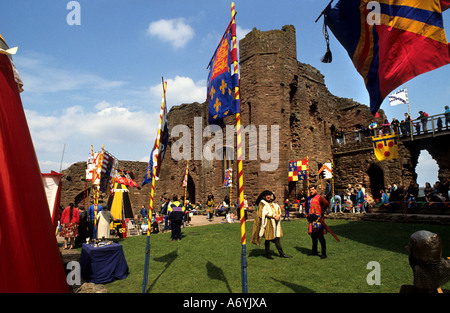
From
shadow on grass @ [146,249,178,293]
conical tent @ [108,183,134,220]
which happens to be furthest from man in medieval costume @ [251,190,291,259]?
conical tent @ [108,183,134,220]

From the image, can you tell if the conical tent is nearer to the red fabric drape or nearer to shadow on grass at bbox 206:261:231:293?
shadow on grass at bbox 206:261:231:293

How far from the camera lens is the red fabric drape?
300 cm

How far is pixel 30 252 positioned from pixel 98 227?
783cm

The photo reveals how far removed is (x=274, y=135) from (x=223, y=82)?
14.2 meters

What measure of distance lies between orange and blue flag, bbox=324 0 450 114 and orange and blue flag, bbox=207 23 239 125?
264 centimetres

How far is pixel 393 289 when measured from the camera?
15.8ft

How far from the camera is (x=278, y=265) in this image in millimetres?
6492

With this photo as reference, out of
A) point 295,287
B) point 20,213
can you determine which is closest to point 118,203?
point 295,287

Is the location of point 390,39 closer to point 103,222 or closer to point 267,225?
point 267,225

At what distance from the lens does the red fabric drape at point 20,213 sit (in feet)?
9.86

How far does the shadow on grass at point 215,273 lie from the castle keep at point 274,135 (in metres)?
12.2

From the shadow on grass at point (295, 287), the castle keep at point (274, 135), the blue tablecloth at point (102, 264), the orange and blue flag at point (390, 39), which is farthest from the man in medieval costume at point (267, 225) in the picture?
the castle keep at point (274, 135)

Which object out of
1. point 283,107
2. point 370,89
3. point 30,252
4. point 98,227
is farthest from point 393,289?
point 283,107
